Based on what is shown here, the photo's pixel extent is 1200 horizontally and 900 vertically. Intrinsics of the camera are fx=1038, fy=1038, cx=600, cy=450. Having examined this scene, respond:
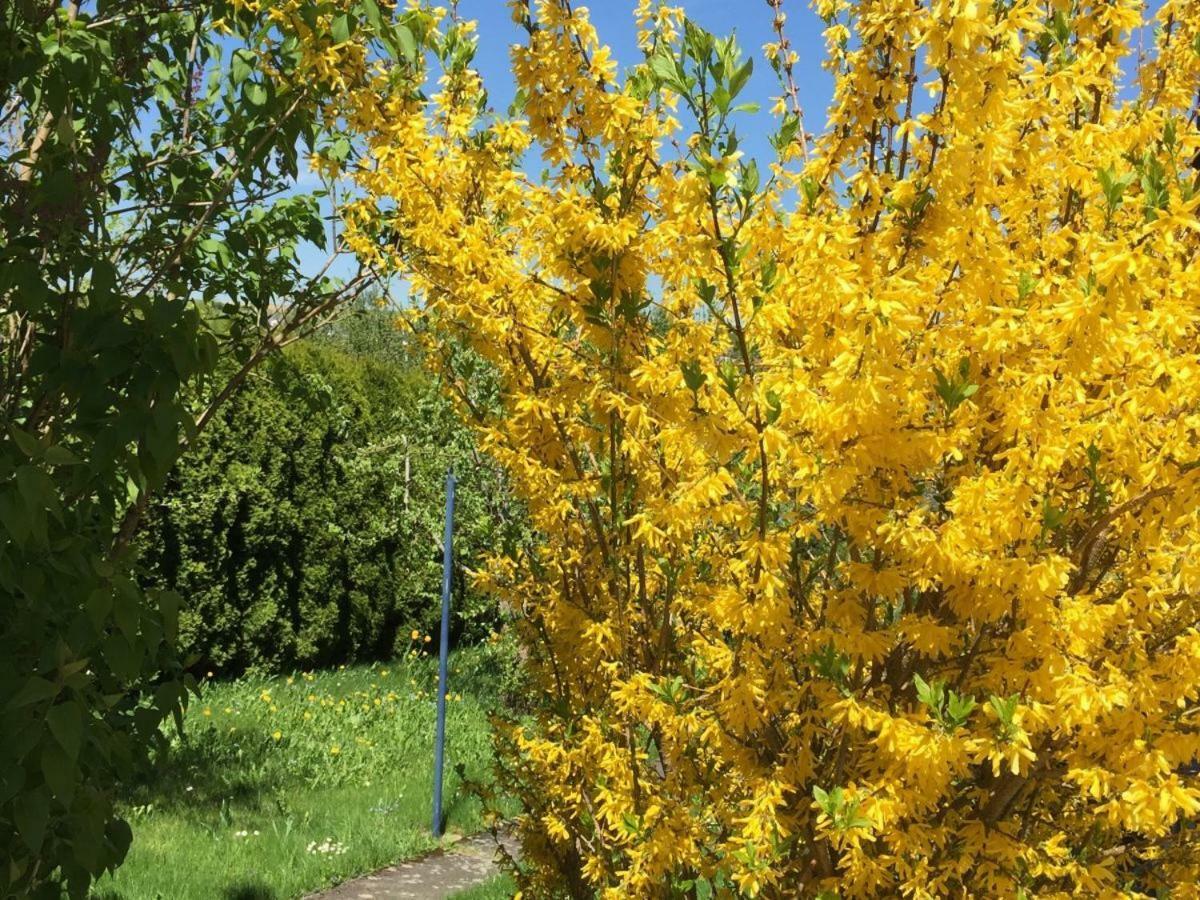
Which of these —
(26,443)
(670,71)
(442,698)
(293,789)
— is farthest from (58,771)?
(293,789)

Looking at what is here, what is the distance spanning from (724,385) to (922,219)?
50 cm

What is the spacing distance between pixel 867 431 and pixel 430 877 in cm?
434

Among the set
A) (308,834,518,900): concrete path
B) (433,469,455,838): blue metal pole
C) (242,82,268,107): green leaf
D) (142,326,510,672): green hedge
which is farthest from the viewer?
(142,326,510,672): green hedge

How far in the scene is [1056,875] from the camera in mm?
2221

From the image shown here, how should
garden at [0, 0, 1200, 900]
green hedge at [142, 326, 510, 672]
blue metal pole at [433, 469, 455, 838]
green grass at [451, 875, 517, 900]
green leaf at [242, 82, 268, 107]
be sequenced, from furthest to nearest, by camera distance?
1. green hedge at [142, 326, 510, 672]
2. blue metal pole at [433, 469, 455, 838]
3. green grass at [451, 875, 517, 900]
4. green leaf at [242, 82, 268, 107]
5. garden at [0, 0, 1200, 900]

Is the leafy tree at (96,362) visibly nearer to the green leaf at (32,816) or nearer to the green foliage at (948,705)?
the green leaf at (32,816)

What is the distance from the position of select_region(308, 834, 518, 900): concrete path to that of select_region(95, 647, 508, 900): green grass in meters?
0.09

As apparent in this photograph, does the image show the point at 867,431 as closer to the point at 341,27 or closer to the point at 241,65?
the point at 341,27

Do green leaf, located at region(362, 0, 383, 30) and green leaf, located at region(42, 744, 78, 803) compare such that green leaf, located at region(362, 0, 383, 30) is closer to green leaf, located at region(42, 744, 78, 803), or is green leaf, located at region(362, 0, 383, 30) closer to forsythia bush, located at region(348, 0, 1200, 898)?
forsythia bush, located at region(348, 0, 1200, 898)

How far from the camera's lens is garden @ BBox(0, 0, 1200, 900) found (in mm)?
1772

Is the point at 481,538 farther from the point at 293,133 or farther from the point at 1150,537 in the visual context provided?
the point at 1150,537

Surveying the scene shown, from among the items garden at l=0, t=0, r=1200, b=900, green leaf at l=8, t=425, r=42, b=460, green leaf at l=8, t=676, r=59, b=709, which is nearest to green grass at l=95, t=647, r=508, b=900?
garden at l=0, t=0, r=1200, b=900

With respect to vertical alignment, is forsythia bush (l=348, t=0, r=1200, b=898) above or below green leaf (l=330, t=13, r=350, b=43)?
below

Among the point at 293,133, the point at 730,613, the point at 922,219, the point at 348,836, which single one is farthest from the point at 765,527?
the point at 348,836
